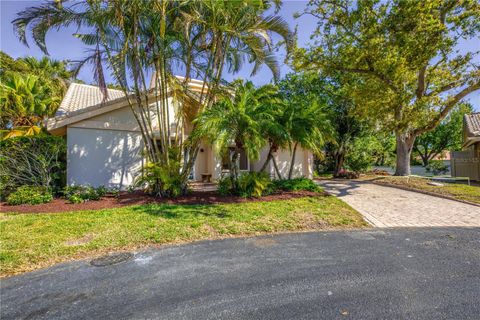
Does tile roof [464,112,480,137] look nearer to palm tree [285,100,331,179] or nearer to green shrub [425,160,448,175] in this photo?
green shrub [425,160,448,175]

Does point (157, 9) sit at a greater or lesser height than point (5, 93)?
greater

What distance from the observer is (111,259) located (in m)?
4.36

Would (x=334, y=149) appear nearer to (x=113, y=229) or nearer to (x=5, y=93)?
(x=113, y=229)

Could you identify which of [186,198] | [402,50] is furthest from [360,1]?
[186,198]

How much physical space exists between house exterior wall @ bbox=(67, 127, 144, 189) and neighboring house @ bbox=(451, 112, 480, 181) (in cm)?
1941

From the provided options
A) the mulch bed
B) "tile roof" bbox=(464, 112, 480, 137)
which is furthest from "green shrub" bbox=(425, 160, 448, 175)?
the mulch bed

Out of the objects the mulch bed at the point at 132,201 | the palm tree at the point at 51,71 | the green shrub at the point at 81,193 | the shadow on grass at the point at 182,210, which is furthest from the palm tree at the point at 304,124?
the palm tree at the point at 51,71

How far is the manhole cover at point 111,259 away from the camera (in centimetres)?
420

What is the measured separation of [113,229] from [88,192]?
3.93m

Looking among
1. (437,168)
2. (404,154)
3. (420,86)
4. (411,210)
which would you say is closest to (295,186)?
(411,210)

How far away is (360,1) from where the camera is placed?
1198 centimetres

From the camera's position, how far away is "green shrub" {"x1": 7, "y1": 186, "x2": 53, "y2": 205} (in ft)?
25.7

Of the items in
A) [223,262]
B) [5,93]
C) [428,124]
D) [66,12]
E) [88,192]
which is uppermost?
[66,12]

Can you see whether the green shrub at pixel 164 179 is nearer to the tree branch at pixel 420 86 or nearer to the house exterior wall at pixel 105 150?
the house exterior wall at pixel 105 150
